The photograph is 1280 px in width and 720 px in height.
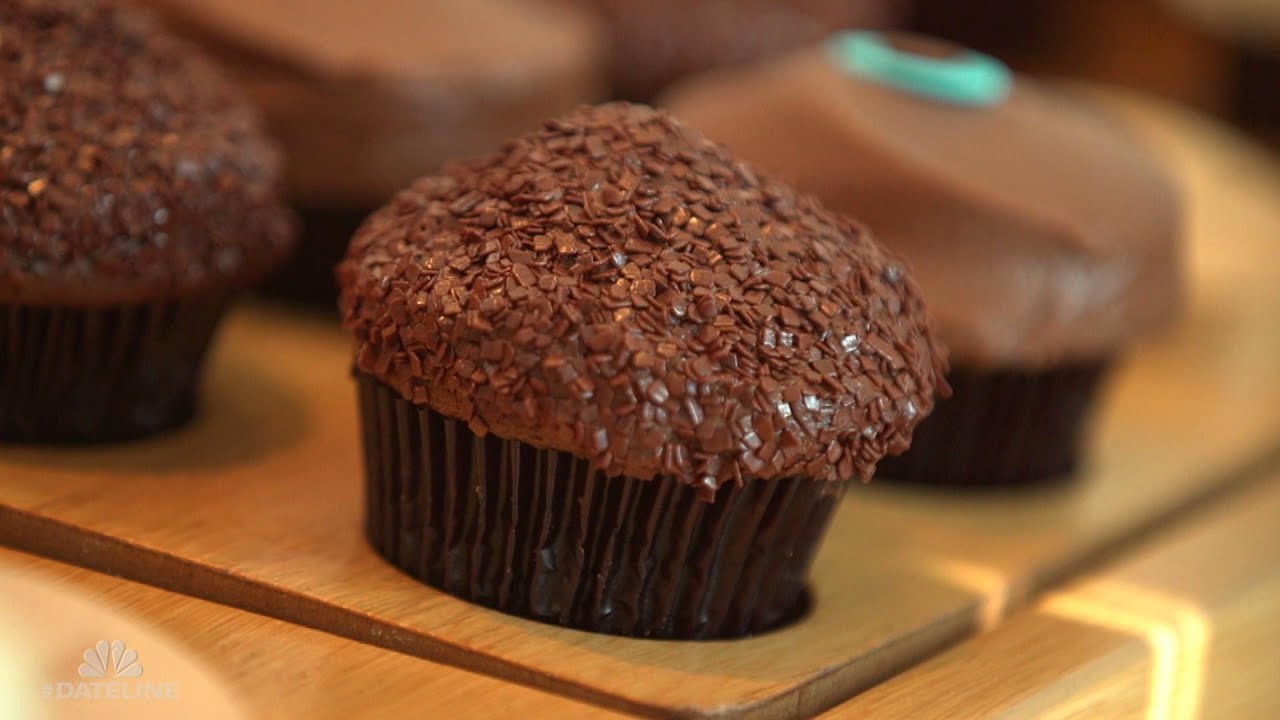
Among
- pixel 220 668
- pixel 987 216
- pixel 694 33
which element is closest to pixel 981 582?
pixel 987 216

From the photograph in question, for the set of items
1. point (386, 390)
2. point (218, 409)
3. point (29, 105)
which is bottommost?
point (218, 409)

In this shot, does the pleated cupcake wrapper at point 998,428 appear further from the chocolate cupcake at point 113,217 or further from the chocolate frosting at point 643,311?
the chocolate cupcake at point 113,217

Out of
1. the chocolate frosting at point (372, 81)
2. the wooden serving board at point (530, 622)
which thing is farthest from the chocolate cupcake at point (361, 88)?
the wooden serving board at point (530, 622)

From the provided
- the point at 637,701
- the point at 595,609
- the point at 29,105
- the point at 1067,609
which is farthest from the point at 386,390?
the point at 1067,609

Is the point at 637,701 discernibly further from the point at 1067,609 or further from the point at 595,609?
the point at 1067,609

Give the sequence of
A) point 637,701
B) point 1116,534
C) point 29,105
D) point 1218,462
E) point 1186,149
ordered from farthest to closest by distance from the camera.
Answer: point 1186,149, point 1218,462, point 1116,534, point 29,105, point 637,701

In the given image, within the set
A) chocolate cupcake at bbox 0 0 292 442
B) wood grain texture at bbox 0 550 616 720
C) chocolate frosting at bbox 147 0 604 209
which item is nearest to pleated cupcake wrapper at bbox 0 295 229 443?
chocolate cupcake at bbox 0 0 292 442

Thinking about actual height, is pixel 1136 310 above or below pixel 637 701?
above
